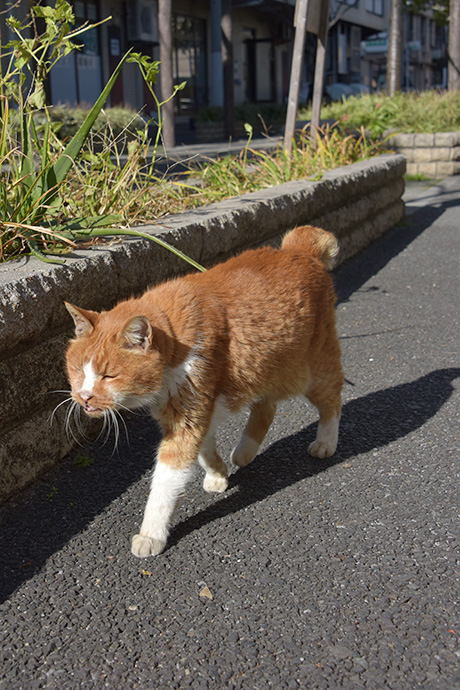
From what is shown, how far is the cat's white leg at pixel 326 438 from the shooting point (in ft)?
10.7

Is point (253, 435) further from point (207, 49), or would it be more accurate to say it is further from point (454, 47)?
point (207, 49)

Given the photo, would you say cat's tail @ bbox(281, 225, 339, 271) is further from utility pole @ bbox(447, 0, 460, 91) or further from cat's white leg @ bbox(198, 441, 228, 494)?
utility pole @ bbox(447, 0, 460, 91)

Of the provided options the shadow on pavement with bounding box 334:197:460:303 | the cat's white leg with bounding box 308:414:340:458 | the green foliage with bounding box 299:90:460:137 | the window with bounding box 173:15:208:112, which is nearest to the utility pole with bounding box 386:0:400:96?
the green foliage with bounding box 299:90:460:137

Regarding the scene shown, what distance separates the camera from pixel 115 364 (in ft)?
7.73

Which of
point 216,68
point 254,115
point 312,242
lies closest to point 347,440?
point 312,242

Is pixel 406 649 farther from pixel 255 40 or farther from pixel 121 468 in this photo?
pixel 255 40

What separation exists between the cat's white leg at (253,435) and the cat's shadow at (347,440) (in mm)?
63

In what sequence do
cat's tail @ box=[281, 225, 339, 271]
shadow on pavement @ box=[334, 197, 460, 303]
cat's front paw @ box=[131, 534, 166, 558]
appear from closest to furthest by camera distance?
cat's front paw @ box=[131, 534, 166, 558]
cat's tail @ box=[281, 225, 339, 271]
shadow on pavement @ box=[334, 197, 460, 303]

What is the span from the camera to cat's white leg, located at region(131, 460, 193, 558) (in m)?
2.54

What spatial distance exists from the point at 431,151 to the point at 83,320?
39.4 ft

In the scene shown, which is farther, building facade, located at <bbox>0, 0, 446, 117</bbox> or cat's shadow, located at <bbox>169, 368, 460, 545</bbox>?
building facade, located at <bbox>0, 0, 446, 117</bbox>

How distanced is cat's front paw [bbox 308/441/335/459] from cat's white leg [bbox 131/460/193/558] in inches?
35.5

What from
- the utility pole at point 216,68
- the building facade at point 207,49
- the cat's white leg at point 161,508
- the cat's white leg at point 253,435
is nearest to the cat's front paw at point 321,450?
the cat's white leg at point 253,435

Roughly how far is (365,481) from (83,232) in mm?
1798
